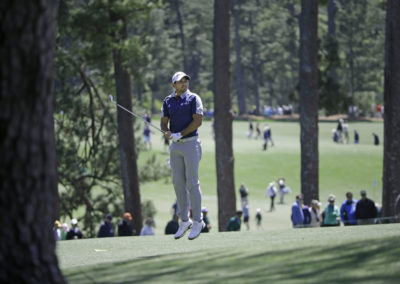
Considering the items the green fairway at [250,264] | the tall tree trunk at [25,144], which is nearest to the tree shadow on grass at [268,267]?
the green fairway at [250,264]

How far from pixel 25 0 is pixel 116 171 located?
2692 cm

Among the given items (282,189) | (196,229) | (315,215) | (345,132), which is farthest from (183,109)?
(345,132)

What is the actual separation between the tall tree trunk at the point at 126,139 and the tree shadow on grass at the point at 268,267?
19.6 meters

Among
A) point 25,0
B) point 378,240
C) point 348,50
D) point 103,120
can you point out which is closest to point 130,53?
point 103,120

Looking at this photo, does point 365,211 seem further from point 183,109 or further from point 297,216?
point 183,109

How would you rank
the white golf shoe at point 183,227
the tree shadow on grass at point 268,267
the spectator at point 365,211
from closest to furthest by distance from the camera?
the tree shadow on grass at point 268,267
the white golf shoe at point 183,227
the spectator at point 365,211

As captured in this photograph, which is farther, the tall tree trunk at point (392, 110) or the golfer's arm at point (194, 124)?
the tall tree trunk at point (392, 110)

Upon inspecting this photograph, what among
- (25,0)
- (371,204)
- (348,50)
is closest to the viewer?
(25,0)

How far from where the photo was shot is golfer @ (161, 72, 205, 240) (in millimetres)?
10250

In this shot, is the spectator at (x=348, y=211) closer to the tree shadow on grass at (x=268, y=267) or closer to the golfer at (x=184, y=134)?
the golfer at (x=184, y=134)

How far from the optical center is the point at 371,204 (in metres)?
20.5

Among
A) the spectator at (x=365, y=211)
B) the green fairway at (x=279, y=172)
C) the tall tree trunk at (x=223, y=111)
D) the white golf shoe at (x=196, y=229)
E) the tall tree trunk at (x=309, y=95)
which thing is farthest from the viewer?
the green fairway at (x=279, y=172)

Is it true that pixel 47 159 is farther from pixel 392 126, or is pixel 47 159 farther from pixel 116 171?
pixel 116 171

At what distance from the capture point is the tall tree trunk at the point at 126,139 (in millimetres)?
27891
